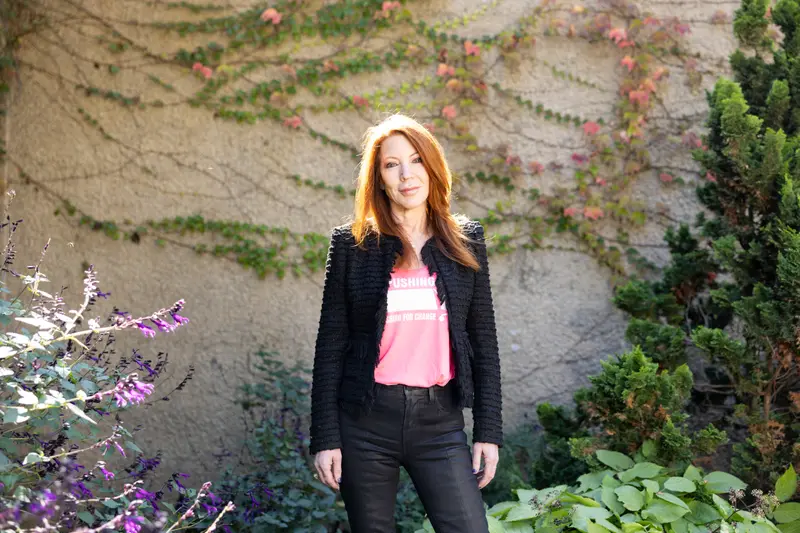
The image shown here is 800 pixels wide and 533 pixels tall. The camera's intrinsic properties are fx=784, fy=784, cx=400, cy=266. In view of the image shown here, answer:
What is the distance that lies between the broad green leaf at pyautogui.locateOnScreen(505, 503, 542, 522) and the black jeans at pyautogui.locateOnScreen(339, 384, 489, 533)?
51 cm

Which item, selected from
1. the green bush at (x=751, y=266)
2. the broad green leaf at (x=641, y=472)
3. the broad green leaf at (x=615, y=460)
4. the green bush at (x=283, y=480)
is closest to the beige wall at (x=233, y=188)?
the green bush at (x=283, y=480)

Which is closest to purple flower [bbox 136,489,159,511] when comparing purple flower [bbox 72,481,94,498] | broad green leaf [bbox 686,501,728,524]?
purple flower [bbox 72,481,94,498]

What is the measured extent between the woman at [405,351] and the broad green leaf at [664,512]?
25.2 inches

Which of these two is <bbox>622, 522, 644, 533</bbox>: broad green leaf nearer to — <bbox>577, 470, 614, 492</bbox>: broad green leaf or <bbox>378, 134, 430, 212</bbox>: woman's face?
<bbox>577, 470, 614, 492</bbox>: broad green leaf

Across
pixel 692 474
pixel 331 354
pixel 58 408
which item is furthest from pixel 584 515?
pixel 58 408

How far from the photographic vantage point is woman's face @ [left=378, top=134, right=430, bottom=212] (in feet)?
6.70

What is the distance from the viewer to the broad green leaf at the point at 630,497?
2.38 meters

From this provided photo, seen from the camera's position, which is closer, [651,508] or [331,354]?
[331,354]

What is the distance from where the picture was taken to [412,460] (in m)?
1.93

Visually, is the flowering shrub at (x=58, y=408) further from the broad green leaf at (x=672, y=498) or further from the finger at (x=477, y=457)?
the broad green leaf at (x=672, y=498)

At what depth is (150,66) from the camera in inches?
153

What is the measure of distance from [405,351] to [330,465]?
0.34 meters

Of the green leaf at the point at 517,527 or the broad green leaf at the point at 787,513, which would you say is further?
the broad green leaf at the point at 787,513

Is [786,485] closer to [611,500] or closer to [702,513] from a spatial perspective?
[702,513]
